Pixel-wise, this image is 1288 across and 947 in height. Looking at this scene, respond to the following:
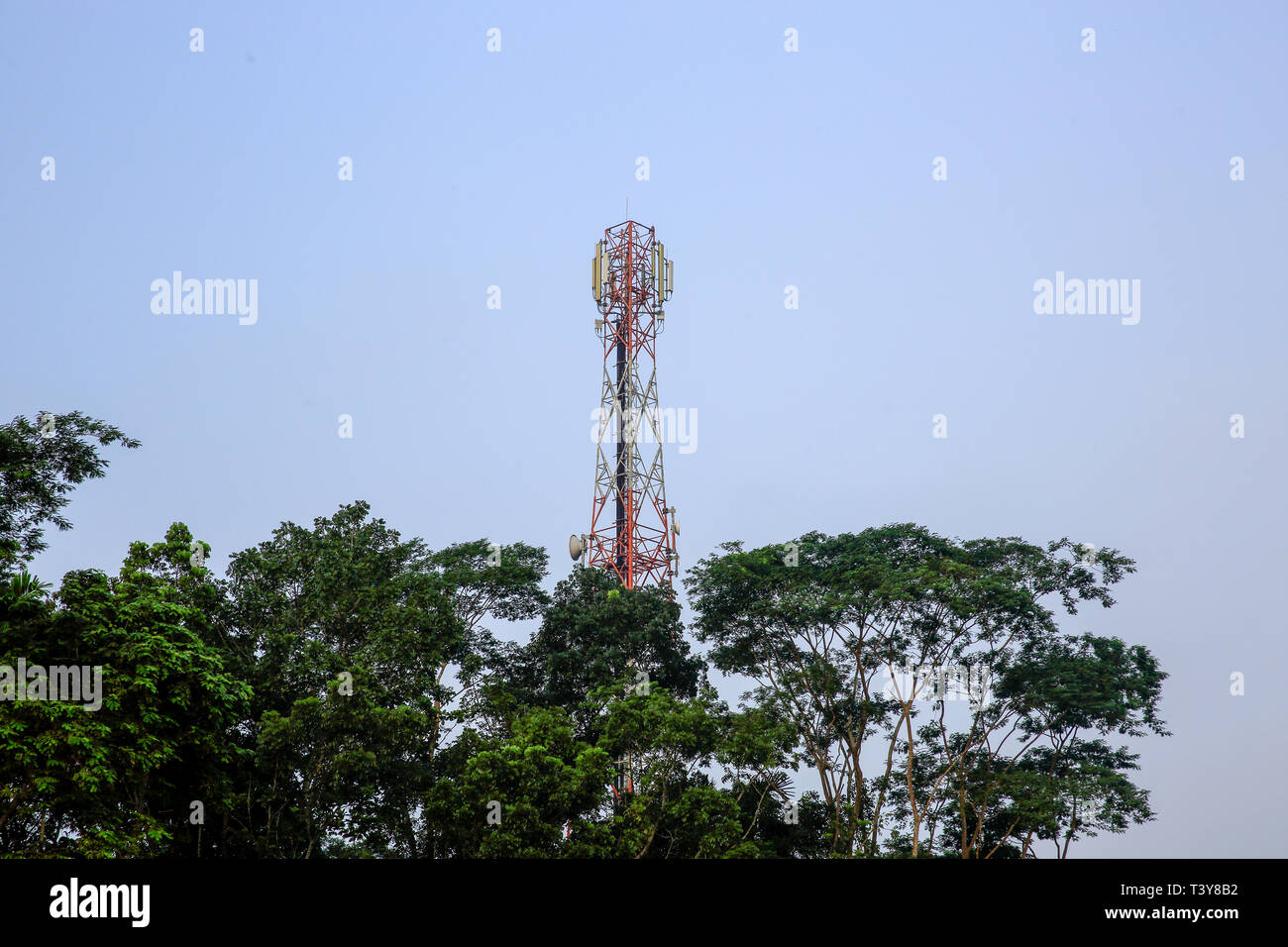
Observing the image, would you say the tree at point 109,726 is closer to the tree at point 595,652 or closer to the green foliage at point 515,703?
the green foliage at point 515,703

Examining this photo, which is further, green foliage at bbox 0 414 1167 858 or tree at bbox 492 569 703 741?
tree at bbox 492 569 703 741

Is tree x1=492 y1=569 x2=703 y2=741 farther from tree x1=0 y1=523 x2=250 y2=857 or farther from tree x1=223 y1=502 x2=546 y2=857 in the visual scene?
tree x1=0 y1=523 x2=250 y2=857

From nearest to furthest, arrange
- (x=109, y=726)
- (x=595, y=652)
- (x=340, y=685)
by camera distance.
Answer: (x=109, y=726)
(x=340, y=685)
(x=595, y=652)

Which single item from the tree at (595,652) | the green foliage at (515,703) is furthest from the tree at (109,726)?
the tree at (595,652)

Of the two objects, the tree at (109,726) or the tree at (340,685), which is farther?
the tree at (340,685)

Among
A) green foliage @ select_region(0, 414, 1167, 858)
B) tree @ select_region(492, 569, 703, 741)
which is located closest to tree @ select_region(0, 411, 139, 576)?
green foliage @ select_region(0, 414, 1167, 858)

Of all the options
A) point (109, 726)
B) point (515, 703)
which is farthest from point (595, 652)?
point (109, 726)

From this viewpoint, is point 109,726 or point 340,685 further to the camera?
point 340,685

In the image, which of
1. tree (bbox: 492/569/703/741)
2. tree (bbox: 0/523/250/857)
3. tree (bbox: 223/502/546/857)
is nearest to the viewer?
tree (bbox: 0/523/250/857)

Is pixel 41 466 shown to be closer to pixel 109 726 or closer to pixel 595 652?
pixel 109 726

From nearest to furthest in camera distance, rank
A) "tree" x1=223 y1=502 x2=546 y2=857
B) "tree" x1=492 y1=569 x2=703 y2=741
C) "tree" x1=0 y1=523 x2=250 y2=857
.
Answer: "tree" x1=0 y1=523 x2=250 y2=857 → "tree" x1=223 y1=502 x2=546 y2=857 → "tree" x1=492 y1=569 x2=703 y2=741

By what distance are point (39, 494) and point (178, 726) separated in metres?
4.40

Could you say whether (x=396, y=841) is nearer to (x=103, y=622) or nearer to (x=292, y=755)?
(x=292, y=755)
